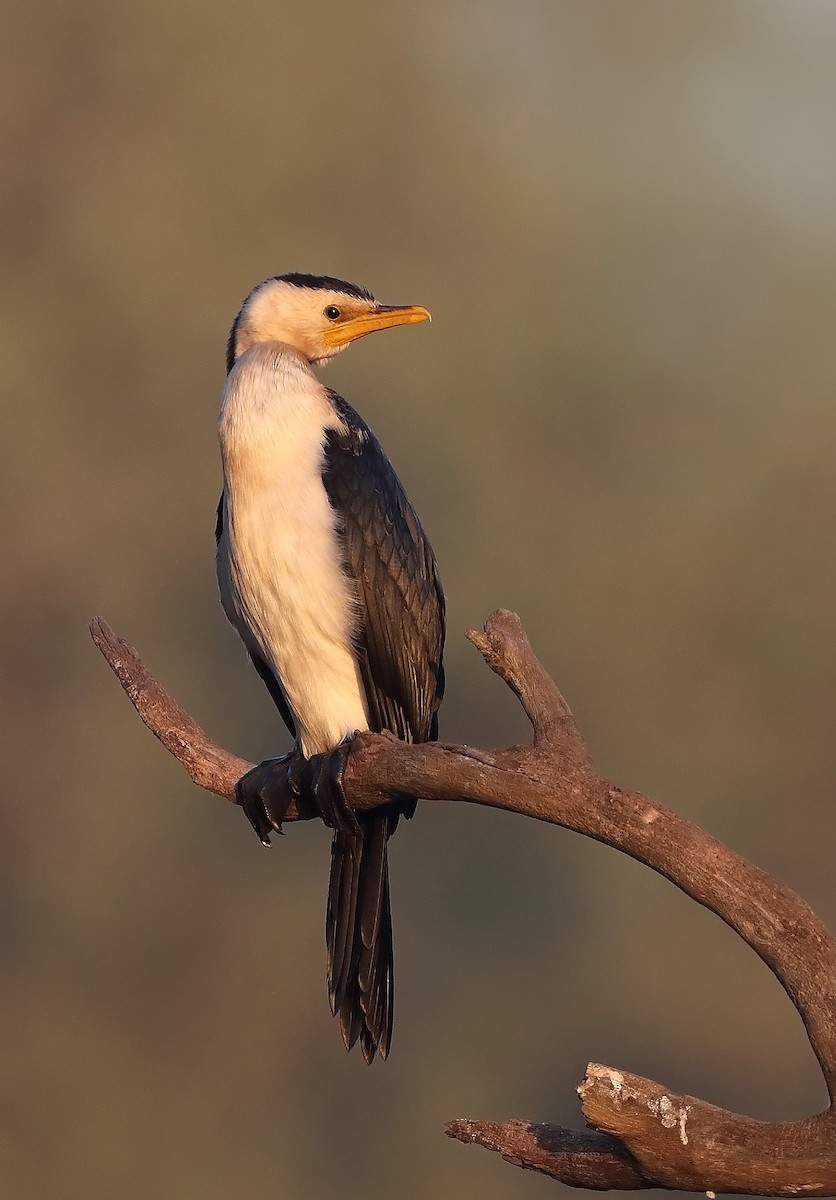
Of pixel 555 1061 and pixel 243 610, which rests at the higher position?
pixel 555 1061

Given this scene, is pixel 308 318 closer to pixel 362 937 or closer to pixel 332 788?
pixel 332 788

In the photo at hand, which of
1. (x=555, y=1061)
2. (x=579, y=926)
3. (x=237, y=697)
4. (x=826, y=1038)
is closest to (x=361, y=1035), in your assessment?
(x=826, y=1038)

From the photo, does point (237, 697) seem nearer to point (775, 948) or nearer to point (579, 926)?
point (579, 926)

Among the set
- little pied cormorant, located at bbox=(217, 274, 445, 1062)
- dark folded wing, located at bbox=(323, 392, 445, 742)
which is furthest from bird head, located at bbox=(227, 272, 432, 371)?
dark folded wing, located at bbox=(323, 392, 445, 742)

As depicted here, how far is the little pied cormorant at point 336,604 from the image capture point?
462 centimetres

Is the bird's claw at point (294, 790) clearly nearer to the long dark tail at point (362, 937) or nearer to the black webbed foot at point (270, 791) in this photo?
the black webbed foot at point (270, 791)

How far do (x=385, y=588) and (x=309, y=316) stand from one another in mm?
1121

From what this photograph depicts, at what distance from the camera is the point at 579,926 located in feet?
86.3

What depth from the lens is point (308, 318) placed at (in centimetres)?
529

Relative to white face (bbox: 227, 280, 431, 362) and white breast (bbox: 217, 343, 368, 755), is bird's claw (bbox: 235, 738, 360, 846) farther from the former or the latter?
white face (bbox: 227, 280, 431, 362)

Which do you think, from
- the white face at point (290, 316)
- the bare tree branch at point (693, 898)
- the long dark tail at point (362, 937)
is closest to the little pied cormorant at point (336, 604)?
the long dark tail at point (362, 937)

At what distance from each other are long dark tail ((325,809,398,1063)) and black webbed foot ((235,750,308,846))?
0.21 meters

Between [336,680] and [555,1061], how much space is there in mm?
20330

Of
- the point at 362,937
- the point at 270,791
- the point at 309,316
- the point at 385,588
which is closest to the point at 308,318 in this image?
the point at 309,316
